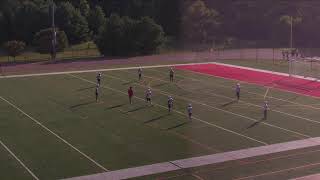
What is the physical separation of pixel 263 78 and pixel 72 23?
3439 cm

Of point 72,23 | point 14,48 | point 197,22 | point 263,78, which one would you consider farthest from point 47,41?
point 263,78

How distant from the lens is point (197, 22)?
6650 centimetres

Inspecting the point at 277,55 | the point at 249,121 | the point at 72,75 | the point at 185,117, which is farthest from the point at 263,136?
the point at 277,55

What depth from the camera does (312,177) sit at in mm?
18969

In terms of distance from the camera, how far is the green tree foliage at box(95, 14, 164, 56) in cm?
5606

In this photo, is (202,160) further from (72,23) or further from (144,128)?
(72,23)

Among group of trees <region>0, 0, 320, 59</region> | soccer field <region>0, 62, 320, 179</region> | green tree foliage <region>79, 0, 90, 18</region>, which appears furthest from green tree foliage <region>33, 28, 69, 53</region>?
soccer field <region>0, 62, 320, 179</region>

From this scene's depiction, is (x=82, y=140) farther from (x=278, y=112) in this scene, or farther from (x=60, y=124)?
(x=278, y=112)

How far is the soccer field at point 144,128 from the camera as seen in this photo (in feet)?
66.1

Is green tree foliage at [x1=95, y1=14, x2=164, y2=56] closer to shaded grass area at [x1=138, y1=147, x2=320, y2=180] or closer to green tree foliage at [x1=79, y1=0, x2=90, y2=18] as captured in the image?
green tree foliage at [x1=79, y1=0, x2=90, y2=18]

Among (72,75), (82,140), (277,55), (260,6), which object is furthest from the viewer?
(260,6)

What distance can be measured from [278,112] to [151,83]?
11.2m

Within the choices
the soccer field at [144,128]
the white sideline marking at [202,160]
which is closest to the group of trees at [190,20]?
the soccer field at [144,128]

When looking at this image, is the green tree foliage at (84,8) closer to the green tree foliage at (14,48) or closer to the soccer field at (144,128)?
the green tree foliage at (14,48)
